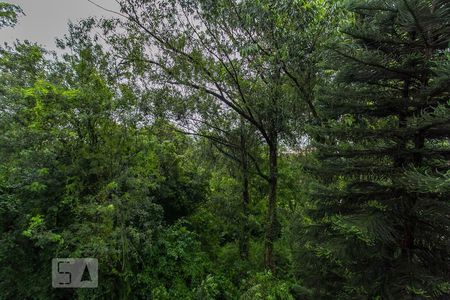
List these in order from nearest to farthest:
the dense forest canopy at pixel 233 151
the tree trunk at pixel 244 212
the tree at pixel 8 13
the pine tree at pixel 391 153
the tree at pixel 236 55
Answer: the pine tree at pixel 391 153, the dense forest canopy at pixel 233 151, the tree at pixel 236 55, the tree at pixel 8 13, the tree trunk at pixel 244 212

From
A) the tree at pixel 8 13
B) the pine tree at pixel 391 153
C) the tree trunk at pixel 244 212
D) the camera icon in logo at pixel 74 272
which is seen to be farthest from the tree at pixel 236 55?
the camera icon in logo at pixel 74 272

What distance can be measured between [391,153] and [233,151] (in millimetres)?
4215

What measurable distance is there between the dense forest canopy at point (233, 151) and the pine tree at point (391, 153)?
16 mm

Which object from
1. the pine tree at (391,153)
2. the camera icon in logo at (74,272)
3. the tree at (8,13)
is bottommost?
the camera icon in logo at (74,272)

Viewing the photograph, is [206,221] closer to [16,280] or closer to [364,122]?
[16,280]

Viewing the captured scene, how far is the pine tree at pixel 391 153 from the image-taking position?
2.25 metres

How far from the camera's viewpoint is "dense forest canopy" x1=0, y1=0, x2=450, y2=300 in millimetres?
2443

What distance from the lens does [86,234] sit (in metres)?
3.95

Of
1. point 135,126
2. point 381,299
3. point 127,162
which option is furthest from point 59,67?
point 381,299

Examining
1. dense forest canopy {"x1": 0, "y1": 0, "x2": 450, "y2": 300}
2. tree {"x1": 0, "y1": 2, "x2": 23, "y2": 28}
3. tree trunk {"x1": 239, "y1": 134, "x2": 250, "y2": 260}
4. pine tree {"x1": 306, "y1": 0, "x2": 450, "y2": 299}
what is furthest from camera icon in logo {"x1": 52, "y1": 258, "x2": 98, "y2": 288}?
tree {"x1": 0, "y1": 2, "x2": 23, "y2": 28}

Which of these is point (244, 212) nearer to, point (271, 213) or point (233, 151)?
point (271, 213)

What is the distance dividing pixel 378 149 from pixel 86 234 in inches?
154

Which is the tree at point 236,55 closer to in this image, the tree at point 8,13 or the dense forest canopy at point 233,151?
the dense forest canopy at point 233,151

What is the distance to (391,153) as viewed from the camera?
261cm
